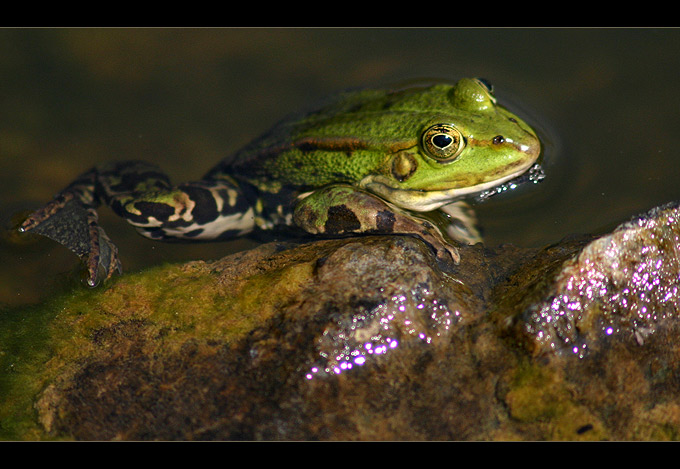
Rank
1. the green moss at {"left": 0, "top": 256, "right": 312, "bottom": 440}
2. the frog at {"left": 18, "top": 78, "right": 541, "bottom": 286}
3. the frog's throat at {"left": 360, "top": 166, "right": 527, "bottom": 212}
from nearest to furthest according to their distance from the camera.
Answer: the green moss at {"left": 0, "top": 256, "right": 312, "bottom": 440} → the frog at {"left": 18, "top": 78, "right": 541, "bottom": 286} → the frog's throat at {"left": 360, "top": 166, "right": 527, "bottom": 212}

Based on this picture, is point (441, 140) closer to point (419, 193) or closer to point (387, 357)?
point (419, 193)

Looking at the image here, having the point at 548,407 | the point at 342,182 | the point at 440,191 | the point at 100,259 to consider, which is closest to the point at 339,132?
the point at 342,182

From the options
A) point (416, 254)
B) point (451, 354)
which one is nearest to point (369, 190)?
point (416, 254)

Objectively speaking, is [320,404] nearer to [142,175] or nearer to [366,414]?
[366,414]

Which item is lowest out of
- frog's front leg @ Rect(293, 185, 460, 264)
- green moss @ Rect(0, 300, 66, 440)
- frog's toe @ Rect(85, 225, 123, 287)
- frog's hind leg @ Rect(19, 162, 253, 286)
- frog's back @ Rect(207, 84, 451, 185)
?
green moss @ Rect(0, 300, 66, 440)

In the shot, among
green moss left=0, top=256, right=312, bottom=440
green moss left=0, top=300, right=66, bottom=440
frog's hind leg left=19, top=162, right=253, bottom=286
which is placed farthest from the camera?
frog's hind leg left=19, top=162, right=253, bottom=286

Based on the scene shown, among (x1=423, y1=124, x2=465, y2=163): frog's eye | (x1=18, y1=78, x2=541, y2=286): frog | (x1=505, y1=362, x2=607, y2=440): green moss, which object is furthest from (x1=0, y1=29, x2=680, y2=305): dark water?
(x1=505, y1=362, x2=607, y2=440): green moss

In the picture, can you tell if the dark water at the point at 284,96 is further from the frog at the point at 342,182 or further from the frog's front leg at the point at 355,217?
the frog's front leg at the point at 355,217

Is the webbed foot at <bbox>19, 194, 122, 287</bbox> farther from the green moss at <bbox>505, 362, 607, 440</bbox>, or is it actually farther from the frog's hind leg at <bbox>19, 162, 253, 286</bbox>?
the green moss at <bbox>505, 362, 607, 440</bbox>
